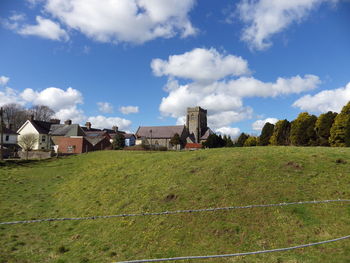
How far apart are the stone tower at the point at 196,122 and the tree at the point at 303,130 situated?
63878 millimetres

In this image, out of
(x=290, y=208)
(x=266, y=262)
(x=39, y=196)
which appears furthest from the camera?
(x=39, y=196)

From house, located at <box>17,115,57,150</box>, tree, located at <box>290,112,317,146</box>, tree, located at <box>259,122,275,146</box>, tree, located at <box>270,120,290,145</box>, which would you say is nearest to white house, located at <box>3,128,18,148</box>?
house, located at <box>17,115,57,150</box>

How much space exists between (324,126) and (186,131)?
6797 cm

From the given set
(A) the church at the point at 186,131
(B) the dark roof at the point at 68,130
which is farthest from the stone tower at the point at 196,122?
(B) the dark roof at the point at 68,130

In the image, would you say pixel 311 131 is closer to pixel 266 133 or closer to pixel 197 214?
pixel 266 133

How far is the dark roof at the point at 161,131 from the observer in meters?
105

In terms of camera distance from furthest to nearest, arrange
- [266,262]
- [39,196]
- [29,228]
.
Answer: [39,196], [29,228], [266,262]

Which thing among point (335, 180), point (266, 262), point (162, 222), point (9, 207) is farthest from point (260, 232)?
point (9, 207)

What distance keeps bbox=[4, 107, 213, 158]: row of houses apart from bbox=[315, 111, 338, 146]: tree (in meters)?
27.7

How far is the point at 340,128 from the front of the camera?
40406 mm

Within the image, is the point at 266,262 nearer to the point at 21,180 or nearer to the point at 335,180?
the point at 335,180

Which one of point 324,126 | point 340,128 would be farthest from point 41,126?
point 340,128

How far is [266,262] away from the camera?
770 centimetres

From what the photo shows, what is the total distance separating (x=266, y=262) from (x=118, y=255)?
5010 millimetres
